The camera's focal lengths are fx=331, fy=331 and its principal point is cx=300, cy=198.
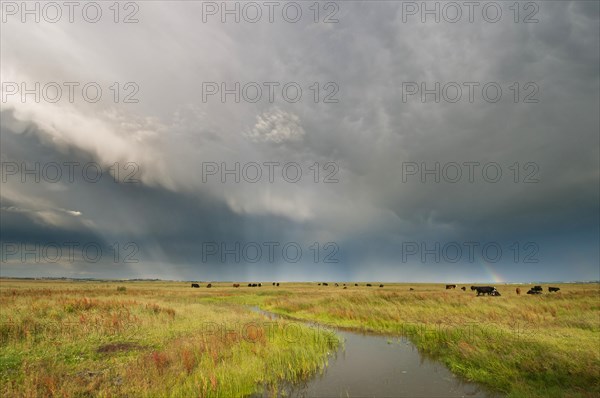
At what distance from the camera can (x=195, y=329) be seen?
70.0ft

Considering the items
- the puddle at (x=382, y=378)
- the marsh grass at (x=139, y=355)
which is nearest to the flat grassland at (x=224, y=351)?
the marsh grass at (x=139, y=355)

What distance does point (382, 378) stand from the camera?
14.1 m

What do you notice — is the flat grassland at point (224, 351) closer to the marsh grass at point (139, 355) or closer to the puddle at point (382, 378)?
the marsh grass at point (139, 355)

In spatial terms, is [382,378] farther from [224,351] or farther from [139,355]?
[139,355]

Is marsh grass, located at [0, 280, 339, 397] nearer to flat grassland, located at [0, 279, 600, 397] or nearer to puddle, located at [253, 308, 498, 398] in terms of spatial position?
flat grassland, located at [0, 279, 600, 397]

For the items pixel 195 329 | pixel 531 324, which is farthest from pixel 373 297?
pixel 195 329

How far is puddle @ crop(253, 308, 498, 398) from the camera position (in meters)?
12.3

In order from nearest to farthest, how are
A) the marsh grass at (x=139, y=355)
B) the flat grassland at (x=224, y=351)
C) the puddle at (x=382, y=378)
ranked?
the marsh grass at (x=139, y=355)
the flat grassland at (x=224, y=351)
the puddle at (x=382, y=378)

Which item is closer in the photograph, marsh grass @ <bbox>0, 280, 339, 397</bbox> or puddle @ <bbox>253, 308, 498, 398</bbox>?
marsh grass @ <bbox>0, 280, 339, 397</bbox>

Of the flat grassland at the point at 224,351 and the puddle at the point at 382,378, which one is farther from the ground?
the flat grassland at the point at 224,351

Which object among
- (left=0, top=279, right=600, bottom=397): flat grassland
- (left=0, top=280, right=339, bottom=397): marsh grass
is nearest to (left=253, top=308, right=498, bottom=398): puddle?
(left=0, top=279, right=600, bottom=397): flat grassland

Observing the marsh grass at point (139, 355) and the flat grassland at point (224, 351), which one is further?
the flat grassland at point (224, 351)

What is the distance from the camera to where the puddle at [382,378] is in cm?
1230

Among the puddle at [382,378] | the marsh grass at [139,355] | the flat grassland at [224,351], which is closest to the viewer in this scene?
the marsh grass at [139,355]
